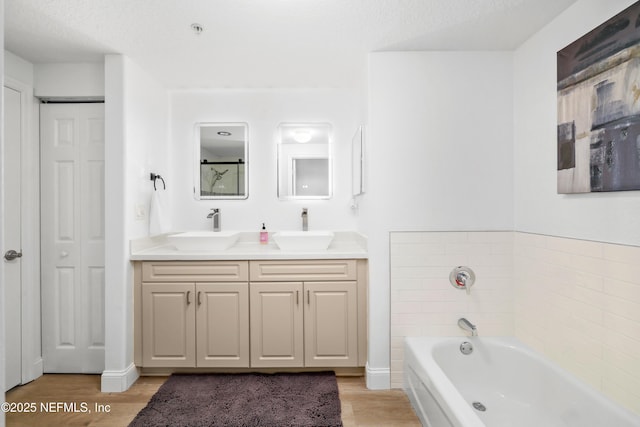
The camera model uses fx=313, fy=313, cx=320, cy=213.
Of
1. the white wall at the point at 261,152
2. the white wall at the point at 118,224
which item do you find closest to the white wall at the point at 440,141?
the white wall at the point at 261,152

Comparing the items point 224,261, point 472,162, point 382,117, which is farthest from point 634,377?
point 224,261

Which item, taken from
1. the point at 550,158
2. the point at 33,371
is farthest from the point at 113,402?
the point at 550,158

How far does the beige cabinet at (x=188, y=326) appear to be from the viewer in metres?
2.32

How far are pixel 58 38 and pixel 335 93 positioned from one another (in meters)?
2.05

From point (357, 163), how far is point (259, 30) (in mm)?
1186

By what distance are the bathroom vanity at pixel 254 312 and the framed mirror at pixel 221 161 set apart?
81 centimetres

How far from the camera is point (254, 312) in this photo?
232cm

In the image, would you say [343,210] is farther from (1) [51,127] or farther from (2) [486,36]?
(1) [51,127]

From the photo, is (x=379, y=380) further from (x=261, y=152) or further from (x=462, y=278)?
(x=261, y=152)

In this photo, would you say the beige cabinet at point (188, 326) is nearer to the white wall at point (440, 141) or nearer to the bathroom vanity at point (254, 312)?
the bathroom vanity at point (254, 312)

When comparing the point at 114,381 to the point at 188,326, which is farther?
the point at 188,326

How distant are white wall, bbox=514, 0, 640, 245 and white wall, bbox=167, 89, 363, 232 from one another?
1.34m

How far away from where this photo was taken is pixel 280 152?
2.95m

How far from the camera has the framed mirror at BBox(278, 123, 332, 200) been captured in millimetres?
2941
